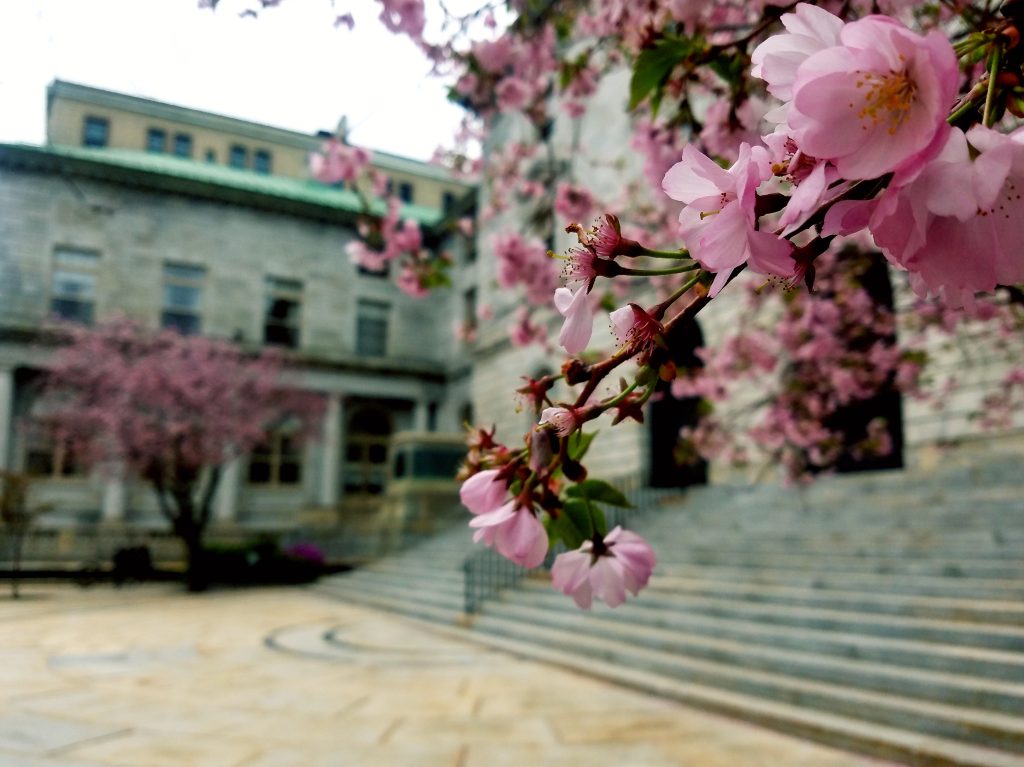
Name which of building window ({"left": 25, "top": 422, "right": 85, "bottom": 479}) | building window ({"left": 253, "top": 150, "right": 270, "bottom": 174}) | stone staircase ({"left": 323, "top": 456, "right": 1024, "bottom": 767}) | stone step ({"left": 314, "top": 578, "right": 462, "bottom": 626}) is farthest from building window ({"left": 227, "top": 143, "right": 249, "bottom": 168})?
stone staircase ({"left": 323, "top": 456, "right": 1024, "bottom": 767})

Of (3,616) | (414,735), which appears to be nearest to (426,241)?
(3,616)

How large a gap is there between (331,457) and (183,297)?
23.6 ft

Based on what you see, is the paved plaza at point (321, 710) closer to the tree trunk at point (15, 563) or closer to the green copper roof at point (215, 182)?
the tree trunk at point (15, 563)

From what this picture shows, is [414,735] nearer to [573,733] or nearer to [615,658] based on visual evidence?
[573,733]

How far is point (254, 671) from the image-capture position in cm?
709

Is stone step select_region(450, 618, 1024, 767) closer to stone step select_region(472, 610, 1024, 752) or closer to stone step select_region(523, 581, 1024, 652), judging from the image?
stone step select_region(472, 610, 1024, 752)

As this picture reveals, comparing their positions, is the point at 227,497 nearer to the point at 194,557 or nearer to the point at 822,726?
the point at 194,557

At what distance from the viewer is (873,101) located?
79cm

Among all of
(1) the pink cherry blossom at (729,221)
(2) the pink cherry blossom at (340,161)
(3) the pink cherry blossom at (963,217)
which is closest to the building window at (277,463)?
(2) the pink cherry blossom at (340,161)

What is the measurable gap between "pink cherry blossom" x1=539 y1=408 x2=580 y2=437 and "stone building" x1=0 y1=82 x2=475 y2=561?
58.2 ft

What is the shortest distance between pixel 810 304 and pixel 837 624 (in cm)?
364

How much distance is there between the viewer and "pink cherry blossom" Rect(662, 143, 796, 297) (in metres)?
0.92

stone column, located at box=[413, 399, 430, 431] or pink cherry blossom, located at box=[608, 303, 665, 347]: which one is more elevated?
stone column, located at box=[413, 399, 430, 431]

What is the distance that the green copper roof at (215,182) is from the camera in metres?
20.7
